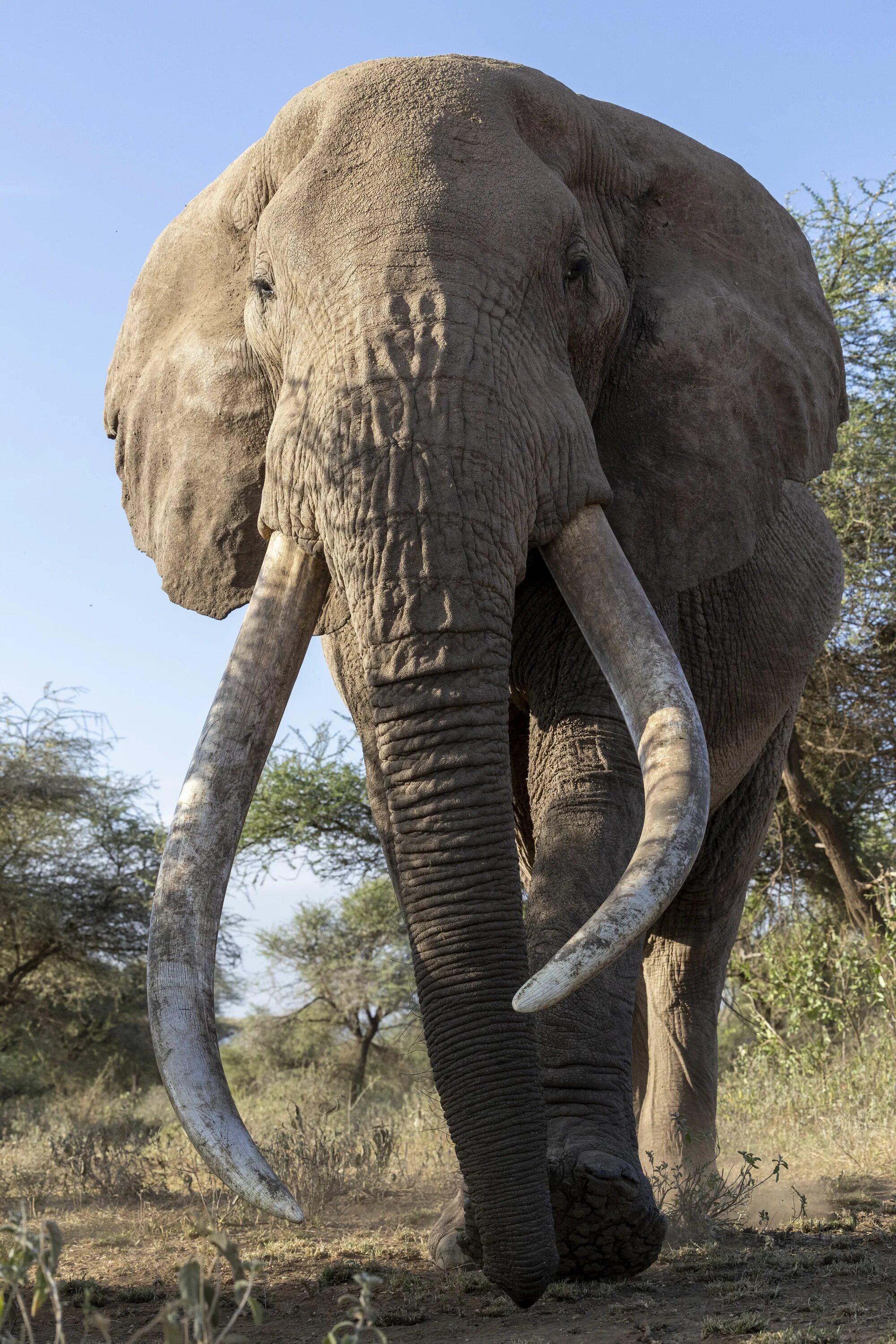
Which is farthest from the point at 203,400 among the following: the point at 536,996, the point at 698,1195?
the point at 698,1195

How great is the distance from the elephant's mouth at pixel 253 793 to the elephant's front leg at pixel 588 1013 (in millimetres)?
468

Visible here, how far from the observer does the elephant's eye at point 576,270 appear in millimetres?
4480

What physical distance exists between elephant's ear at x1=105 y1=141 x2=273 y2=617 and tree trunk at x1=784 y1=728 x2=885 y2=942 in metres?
8.45

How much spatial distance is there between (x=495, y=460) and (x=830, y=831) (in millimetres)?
9834

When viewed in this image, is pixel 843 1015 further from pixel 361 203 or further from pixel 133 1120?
pixel 361 203

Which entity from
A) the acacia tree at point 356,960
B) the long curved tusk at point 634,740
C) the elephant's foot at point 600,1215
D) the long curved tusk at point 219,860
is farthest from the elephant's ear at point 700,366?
the acacia tree at point 356,960

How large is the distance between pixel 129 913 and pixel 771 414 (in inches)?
483

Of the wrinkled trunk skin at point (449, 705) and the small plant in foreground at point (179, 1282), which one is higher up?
the wrinkled trunk skin at point (449, 705)

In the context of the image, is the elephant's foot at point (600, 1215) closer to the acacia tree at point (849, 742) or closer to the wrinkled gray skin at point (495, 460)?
the wrinkled gray skin at point (495, 460)

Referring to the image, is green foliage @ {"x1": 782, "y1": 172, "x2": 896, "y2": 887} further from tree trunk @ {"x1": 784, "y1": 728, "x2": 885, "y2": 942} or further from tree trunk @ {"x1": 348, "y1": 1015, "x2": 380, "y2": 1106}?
tree trunk @ {"x1": 348, "y1": 1015, "x2": 380, "y2": 1106}

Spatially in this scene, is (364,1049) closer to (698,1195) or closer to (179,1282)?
(698,1195)

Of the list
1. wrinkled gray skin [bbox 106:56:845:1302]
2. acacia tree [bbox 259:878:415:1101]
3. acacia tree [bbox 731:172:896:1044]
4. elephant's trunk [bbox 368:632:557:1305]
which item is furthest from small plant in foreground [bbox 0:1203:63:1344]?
acacia tree [bbox 259:878:415:1101]

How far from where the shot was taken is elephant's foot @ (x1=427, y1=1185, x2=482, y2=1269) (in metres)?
4.17

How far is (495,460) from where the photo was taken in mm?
3941
